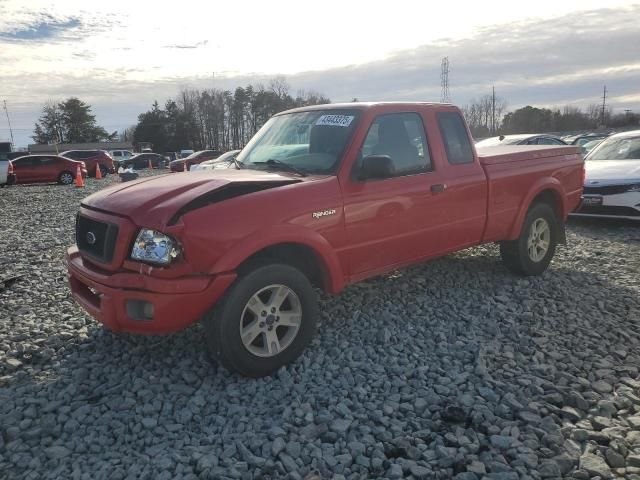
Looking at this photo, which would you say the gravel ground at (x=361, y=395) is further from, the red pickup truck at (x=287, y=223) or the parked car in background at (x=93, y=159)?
the parked car in background at (x=93, y=159)

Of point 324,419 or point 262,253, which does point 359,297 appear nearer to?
point 262,253

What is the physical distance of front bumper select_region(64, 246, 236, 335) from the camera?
331cm

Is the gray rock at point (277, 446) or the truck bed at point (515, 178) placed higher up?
the truck bed at point (515, 178)

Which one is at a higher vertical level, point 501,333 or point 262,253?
point 262,253

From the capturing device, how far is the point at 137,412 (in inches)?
132

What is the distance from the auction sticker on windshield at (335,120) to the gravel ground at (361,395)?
1.76 metres

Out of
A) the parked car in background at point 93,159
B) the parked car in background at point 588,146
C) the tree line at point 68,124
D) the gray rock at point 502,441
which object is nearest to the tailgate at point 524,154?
the gray rock at point 502,441

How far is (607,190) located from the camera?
8.71 meters

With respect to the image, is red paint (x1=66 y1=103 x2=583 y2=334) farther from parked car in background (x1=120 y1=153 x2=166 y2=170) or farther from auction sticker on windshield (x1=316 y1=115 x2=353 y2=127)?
parked car in background (x1=120 y1=153 x2=166 y2=170)

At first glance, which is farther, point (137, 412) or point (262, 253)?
point (262, 253)

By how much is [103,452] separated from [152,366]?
1010 millimetres

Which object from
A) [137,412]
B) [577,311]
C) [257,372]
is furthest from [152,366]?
[577,311]

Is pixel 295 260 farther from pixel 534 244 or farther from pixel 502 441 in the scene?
pixel 534 244

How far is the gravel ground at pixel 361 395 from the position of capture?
2.82m
